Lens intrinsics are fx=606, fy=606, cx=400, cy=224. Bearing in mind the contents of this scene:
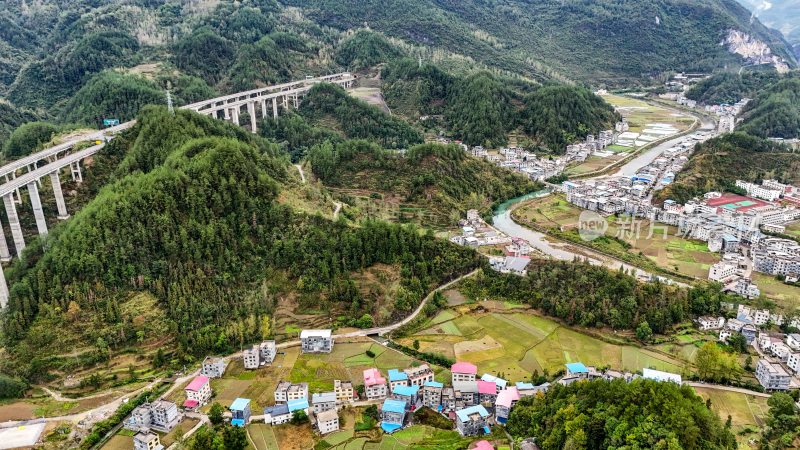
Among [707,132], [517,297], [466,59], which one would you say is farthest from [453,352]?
[466,59]

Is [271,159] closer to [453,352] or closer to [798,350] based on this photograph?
[453,352]

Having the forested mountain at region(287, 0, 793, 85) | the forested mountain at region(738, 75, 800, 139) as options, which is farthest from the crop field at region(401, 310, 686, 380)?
the forested mountain at region(287, 0, 793, 85)

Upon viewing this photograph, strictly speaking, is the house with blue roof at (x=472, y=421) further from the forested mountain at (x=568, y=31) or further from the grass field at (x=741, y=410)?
the forested mountain at (x=568, y=31)

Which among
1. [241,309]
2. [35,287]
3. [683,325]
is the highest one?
[35,287]

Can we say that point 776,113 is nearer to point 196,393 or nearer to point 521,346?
point 521,346

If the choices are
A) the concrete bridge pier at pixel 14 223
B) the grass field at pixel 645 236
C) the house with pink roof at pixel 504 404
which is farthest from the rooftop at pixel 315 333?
the grass field at pixel 645 236
